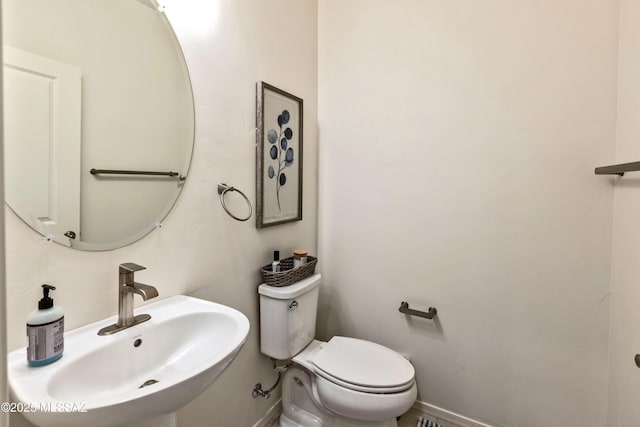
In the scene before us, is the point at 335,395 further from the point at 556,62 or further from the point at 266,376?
the point at 556,62

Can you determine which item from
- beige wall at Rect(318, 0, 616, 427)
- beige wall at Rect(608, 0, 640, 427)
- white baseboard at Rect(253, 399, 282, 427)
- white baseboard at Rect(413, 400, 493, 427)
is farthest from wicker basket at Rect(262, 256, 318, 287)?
beige wall at Rect(608, 0, 640, 427)

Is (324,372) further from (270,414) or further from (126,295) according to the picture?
(126,295)

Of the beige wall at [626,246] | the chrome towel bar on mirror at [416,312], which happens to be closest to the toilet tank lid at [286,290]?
the chrome towel bar on mirror at [416,312]

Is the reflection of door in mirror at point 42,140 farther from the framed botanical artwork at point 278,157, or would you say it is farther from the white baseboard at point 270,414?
the white baseboard at point 270,414

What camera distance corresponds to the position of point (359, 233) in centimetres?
174

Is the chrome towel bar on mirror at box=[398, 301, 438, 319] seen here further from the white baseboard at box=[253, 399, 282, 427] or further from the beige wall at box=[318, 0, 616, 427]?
the white baseboard at box=[253, 399, 282, 427]

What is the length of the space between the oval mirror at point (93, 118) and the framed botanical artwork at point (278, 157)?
368mm

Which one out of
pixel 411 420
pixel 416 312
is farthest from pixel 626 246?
pixel 411 420

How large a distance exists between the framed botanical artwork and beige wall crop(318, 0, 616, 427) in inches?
10.4

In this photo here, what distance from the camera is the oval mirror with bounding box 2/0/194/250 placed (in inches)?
28.2

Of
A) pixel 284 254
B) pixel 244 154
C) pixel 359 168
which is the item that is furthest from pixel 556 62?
pixel 284 254

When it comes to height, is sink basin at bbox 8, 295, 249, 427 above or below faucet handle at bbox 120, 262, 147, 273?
below

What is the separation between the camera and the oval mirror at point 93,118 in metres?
0.72

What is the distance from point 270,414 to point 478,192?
5.05 ft
